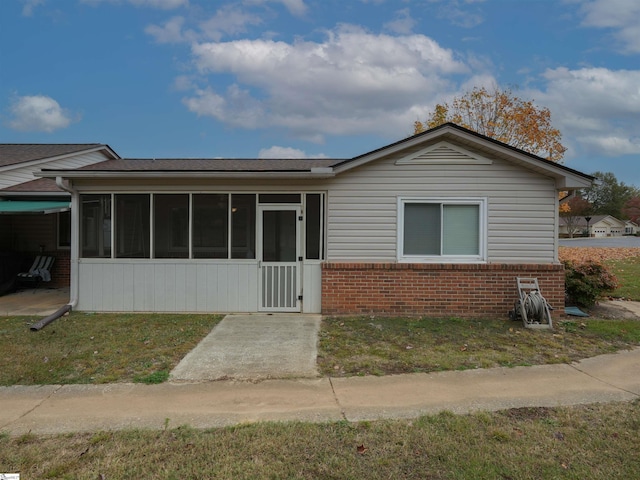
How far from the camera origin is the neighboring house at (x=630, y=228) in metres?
82.5

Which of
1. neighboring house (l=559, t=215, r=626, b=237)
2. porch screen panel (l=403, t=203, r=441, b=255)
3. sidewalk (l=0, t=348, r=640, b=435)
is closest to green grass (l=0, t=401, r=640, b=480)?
sidewalk (l=0, t=348, r=640, b=435)

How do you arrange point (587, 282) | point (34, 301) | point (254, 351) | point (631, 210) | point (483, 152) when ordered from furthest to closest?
point (631, 210), point (34, 301), point (587, 282), point (483, 152), point (254, 351)

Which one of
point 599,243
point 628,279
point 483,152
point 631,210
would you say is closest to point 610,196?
point 631,210

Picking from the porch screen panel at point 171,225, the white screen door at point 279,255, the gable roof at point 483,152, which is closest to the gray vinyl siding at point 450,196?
the gable roof at point 483,152

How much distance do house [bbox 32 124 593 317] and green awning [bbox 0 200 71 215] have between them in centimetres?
195

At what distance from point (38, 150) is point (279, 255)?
11.5m

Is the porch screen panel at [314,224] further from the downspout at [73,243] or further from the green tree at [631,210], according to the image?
the green tree at [631,210]

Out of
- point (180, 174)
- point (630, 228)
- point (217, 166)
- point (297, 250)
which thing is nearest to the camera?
point (180, 174)

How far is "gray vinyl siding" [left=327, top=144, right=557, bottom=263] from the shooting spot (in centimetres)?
786

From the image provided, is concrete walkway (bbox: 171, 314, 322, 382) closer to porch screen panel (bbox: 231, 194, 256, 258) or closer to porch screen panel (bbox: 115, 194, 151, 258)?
porch screen panel (bbox: 231, 194, 256, 258)

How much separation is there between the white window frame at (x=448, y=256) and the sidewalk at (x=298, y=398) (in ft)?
10.5

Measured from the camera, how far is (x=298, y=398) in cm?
414

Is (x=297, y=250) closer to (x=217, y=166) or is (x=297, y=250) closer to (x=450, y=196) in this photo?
(x=450, y=196)

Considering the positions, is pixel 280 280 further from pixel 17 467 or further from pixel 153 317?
pixel 17 467
